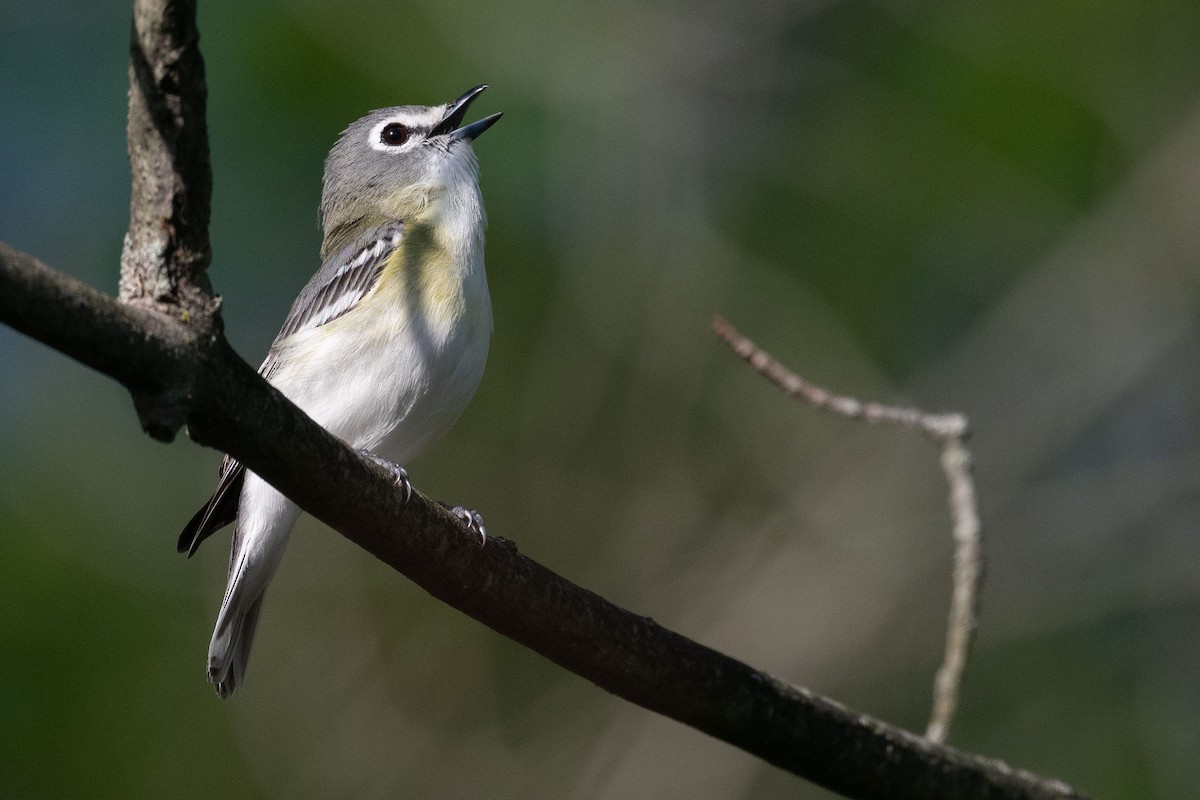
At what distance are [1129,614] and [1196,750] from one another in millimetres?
1085

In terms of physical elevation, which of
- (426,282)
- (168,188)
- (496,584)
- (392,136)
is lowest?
Result: (392,136)

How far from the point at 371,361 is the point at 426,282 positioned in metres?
0.39

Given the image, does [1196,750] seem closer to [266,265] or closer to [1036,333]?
[1036,333]

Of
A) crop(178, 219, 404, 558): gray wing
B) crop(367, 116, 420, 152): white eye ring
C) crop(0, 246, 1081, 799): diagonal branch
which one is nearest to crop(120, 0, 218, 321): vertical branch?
crop(0, 246, 1081, 799): diagonal branch

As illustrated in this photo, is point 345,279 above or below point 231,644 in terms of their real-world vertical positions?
above

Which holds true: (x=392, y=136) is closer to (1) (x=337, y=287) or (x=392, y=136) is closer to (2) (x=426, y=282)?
(1) (x=337, y=287)

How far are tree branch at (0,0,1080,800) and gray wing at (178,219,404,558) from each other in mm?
1777

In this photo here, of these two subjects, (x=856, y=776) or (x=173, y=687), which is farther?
(x=173, y=687)

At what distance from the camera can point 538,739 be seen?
7672 millimetres

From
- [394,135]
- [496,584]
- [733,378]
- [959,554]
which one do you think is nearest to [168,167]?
[496,584]

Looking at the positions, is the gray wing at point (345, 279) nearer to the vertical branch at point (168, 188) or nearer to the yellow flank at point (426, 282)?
the yellow flank at point (426, 282)

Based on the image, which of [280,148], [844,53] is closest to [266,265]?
[280,148]

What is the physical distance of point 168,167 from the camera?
2.47 metres

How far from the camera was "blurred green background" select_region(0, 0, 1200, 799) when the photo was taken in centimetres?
748
